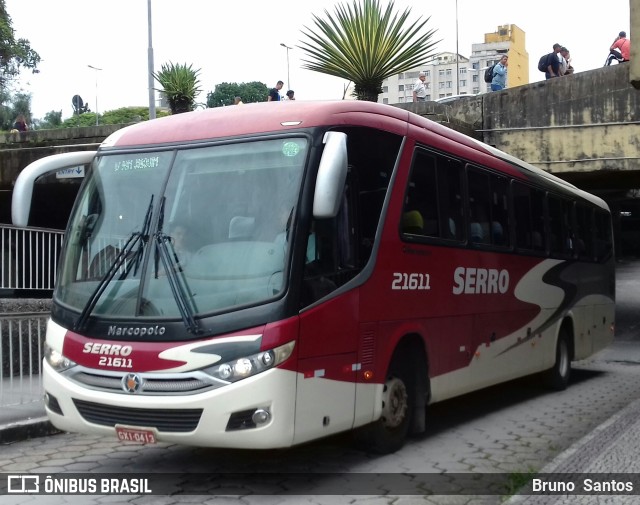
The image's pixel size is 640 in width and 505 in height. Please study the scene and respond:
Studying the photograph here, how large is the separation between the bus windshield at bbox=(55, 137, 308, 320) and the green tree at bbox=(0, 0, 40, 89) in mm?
45436

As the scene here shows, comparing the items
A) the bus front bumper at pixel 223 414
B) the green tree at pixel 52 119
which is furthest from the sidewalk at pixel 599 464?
the green tree at pixel 52 119

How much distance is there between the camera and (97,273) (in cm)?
678

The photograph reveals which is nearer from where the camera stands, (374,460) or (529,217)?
(374,460)

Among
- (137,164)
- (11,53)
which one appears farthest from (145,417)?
(11,53)

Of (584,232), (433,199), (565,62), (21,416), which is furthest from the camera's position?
(565,62)

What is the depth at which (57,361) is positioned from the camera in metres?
6.81

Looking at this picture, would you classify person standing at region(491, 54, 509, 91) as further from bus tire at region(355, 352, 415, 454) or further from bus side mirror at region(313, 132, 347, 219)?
bus side mirror at region(313, 132, 347, 219)

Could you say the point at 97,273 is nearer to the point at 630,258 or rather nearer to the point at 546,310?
the point at 546,310

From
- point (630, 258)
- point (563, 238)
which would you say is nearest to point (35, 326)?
point (563, 238)

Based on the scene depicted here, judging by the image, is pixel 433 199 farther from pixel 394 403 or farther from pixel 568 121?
pixel 568 121

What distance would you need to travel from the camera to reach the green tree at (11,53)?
159 ft

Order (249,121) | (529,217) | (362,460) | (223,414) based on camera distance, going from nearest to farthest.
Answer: (223,414) → (249,121) → (362,460) → (529,217)

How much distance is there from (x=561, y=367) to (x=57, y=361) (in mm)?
8436

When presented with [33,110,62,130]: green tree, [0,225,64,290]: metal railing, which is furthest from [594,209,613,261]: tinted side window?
[33,110,62,130]: green tree
